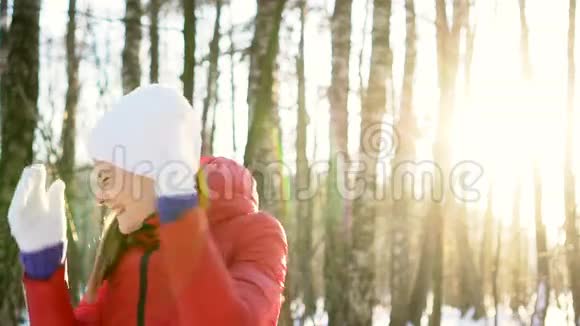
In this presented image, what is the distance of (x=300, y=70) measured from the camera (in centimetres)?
1791

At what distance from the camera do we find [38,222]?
1452 millimetres

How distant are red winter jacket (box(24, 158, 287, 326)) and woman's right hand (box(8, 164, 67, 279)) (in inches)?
1.4

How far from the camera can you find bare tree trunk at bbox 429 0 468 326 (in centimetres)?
1334

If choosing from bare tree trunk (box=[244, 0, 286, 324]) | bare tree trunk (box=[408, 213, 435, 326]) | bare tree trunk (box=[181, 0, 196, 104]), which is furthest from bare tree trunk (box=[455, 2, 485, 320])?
bare tree trunk (box=[181, 0, 196, 104])

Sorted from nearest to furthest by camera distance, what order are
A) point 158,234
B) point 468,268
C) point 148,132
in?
point 148,132, point 158,234, point 468,268

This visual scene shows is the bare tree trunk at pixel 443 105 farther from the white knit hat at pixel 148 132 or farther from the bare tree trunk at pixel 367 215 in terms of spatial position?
the white knit hat at pixel 148 132

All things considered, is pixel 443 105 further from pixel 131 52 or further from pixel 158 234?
pixel 158 234

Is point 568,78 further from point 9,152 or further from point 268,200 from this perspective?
point 9,152

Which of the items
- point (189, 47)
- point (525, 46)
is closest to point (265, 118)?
point (189, 47)

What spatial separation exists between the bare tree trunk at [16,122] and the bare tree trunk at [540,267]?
362 inches

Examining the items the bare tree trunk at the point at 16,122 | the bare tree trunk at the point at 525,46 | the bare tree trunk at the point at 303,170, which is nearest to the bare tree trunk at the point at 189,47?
the bare tree trunk at the point at 16,122

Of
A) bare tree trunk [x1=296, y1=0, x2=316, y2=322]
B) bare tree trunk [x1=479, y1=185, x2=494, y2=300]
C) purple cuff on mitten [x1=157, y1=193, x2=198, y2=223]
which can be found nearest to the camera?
purple cuff on mitten [x1=157, y1=193, x2=198, y2=223]

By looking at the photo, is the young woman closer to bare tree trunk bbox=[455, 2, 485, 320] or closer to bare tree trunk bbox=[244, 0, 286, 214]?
bare tree trunk bbox=[244, 0, 286, 214]

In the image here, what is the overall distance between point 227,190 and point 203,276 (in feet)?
1.33
